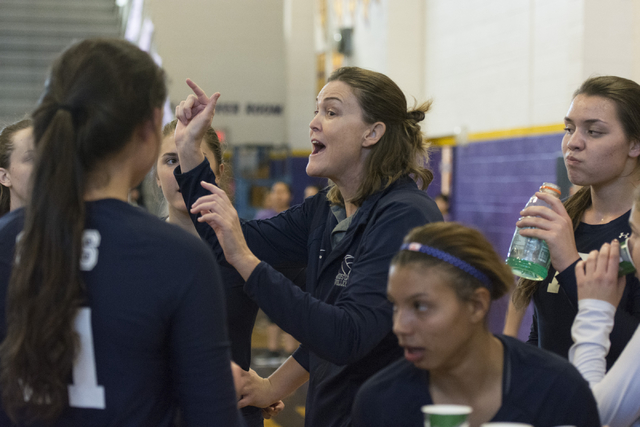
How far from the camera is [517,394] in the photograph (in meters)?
1.33

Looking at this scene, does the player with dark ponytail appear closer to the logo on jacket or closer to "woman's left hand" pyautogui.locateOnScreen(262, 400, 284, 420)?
the logo on jacket

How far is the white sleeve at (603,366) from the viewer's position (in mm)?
1352

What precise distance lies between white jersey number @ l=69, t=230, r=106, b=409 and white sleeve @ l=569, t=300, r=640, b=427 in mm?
1005

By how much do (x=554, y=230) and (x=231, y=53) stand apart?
910 cm

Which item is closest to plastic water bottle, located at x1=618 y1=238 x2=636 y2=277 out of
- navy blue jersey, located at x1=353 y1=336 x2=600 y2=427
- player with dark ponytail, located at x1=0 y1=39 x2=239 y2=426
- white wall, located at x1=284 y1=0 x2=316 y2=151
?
navy blue jersey, located at x1=353 y1=336 x2=600 y2=427

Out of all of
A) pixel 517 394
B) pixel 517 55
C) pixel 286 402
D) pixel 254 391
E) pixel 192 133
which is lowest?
pixel 286 402

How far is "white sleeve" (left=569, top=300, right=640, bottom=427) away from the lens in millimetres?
1352

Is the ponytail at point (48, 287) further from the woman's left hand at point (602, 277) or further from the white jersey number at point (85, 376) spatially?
the woman's left hand at point (602, 277)

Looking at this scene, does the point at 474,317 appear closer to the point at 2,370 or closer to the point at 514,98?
the point at 2,370

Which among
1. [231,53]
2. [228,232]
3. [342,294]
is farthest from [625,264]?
[231,53]

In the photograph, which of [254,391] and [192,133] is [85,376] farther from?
[192,133]

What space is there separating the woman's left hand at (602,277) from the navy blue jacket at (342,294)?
1.28 ft

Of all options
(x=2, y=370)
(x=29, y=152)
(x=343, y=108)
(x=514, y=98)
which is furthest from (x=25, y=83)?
(x=2, y=370)

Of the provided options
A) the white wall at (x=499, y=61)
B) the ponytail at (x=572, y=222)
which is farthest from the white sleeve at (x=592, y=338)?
the white wall at (x=499, y=61)
